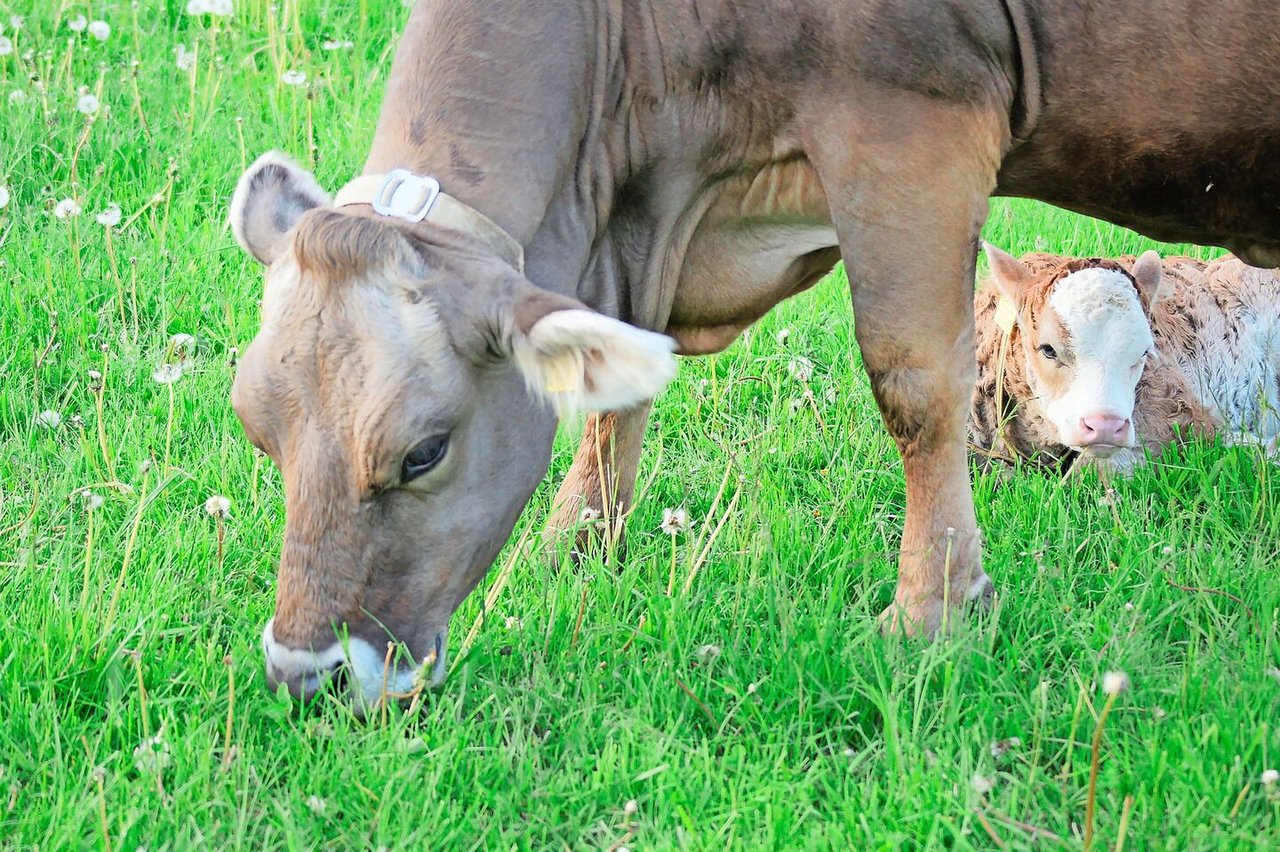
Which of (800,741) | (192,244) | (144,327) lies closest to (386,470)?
(800,741)

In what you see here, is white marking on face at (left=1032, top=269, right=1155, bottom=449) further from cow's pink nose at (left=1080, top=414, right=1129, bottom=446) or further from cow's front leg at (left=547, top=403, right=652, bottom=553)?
cow's front leg at (left=547, top=403, right=652, bottom=553)

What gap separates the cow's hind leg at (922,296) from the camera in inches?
144

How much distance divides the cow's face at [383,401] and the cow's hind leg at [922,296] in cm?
95

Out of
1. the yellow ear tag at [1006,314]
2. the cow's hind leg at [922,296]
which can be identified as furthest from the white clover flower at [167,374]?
the yellow ear tag at [1006,314]

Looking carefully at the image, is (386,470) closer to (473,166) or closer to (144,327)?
(473,166)

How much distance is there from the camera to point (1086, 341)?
5.06m

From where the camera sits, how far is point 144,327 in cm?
555

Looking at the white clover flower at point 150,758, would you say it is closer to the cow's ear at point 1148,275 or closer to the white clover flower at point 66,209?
the white clover flower at point 66,209

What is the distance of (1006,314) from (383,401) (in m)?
3.13

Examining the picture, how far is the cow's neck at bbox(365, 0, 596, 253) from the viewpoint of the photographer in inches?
138

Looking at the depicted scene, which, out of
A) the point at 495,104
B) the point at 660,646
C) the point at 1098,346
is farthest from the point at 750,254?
the point at 1098,346

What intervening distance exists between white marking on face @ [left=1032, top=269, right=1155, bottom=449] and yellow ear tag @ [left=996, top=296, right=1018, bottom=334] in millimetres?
277

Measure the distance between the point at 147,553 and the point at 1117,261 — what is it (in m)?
3.48

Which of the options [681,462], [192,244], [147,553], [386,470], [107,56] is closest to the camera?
[386,470]
